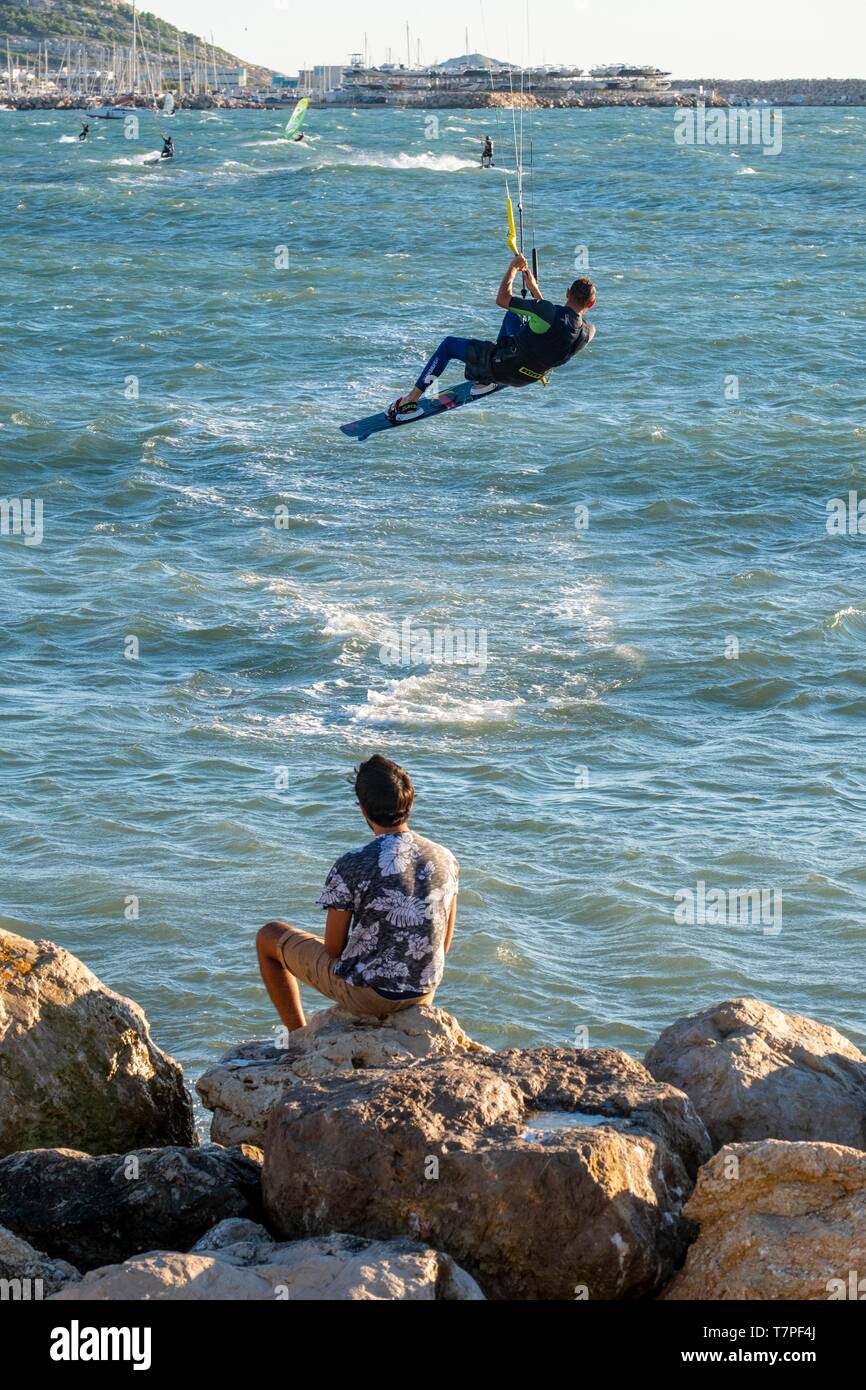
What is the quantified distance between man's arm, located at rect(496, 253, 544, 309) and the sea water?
4592 millimetres

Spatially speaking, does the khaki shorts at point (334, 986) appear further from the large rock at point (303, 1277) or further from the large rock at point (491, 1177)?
the large rock at point (303, 1277)

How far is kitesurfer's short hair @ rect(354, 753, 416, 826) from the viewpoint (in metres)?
7.36

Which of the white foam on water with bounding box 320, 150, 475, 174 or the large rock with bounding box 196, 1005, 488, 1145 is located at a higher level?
the white foam on water with bounding box 320, 150, 475, 174

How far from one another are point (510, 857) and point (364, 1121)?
26.9 ft

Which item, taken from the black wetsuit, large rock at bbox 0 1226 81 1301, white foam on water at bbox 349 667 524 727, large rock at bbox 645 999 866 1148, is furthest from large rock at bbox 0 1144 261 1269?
white foam on water at bbox 349 667 524 727

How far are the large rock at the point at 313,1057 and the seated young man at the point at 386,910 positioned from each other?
0.33ft

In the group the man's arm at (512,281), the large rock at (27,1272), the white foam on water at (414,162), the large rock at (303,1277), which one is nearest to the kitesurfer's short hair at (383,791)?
the large rock at (303,1277)

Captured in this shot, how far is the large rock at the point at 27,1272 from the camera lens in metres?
5.95

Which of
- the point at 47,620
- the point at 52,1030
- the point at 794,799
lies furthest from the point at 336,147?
the point at 52,1030

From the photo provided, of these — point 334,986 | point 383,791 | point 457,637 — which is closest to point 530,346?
point 383,791

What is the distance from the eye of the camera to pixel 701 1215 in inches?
240

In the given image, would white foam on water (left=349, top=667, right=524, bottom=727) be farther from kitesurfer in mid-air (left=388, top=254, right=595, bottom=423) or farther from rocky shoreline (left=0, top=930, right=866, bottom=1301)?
rocky shoreline (left=0, top=930, right=866, bottom=1301)

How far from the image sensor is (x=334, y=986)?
7.53 metres
